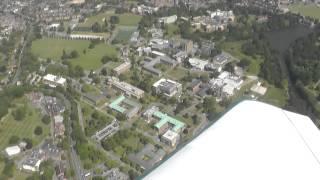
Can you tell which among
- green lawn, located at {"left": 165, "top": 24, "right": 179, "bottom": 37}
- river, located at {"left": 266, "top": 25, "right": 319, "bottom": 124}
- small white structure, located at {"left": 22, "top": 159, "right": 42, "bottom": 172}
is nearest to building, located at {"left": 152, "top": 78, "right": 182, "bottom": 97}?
river, located at {"left": 266, "top": 25, "right": 319, "bottom": 124}

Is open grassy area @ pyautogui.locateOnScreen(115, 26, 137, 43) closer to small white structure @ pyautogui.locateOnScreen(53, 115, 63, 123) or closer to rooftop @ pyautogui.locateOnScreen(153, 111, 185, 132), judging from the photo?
small white structure @ pyautogui.locateOnScreen(53, 115, 63, 123)

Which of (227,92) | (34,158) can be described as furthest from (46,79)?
(227,92)

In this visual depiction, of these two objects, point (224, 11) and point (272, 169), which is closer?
point (272, 169)

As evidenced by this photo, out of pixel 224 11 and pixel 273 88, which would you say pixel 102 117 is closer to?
pixel 273 88

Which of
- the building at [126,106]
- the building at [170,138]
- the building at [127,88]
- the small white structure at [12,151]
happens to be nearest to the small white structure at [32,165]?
the small white structure at [12,151]

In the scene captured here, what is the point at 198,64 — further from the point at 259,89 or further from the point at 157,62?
the point at 259,89
